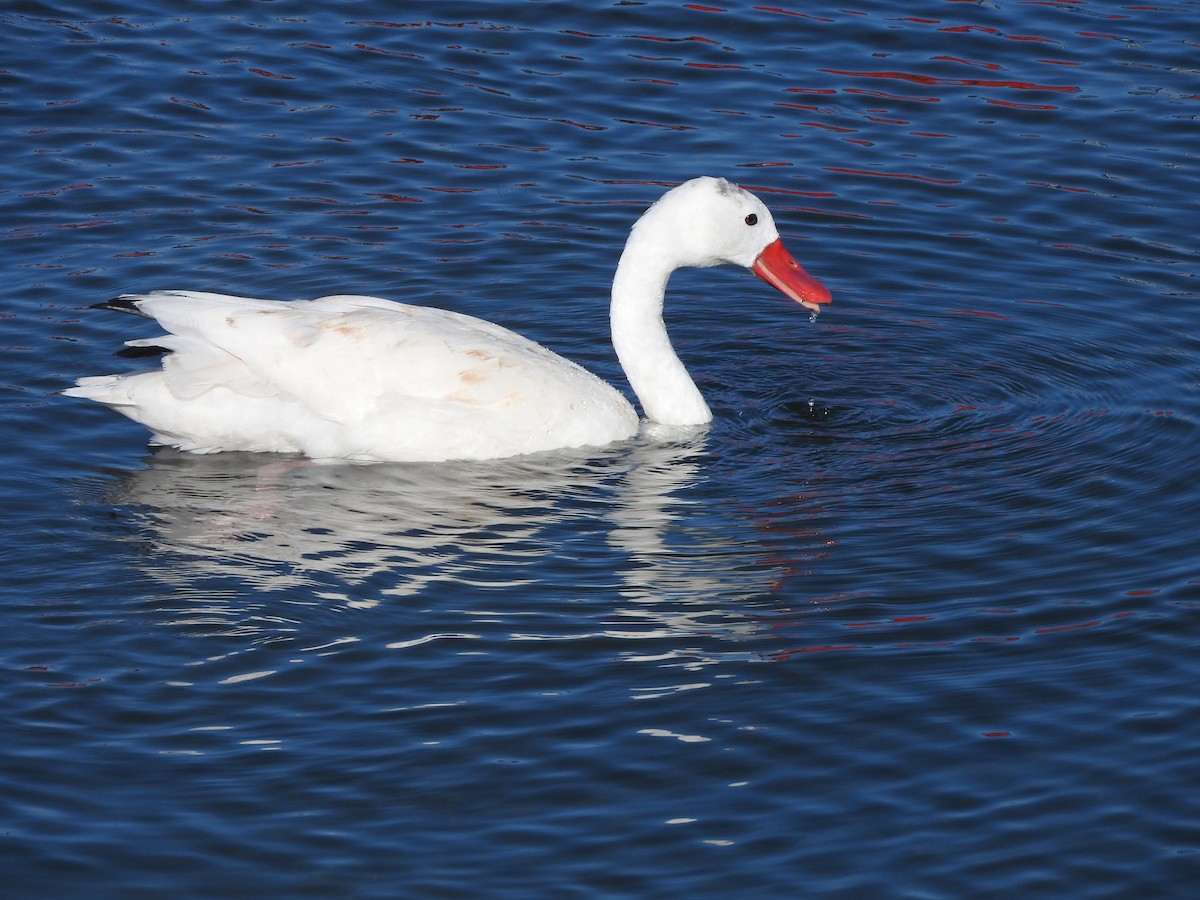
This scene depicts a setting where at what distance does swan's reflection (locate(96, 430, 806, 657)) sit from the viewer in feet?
26.5

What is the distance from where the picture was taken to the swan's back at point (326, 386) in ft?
31.3

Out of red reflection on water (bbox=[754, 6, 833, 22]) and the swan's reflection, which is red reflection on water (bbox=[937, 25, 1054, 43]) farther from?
the swan's reflection

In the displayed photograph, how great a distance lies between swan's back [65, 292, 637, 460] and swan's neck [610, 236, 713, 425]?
0.91m

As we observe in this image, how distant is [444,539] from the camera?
8719 mm

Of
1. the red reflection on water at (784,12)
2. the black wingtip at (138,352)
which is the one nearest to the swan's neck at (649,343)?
the black wingtip at (138,352)

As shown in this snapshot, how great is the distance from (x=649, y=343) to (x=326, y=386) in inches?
79.0

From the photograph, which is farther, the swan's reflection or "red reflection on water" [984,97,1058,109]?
"red reflection on water" [984,97,1058,109]


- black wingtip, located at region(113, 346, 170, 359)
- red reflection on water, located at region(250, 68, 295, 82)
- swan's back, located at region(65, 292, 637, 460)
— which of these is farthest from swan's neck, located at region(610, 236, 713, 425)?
red reflection on water, located at region(250, 68, 295, 82)

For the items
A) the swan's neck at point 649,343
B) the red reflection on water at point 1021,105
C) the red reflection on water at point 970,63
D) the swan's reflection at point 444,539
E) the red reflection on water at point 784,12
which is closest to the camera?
the swan's reflection at point 444,539

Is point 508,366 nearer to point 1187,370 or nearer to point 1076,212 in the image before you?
point 1187,370

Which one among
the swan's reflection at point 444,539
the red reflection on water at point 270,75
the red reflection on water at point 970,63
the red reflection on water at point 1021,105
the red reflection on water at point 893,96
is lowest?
the swan's reflection at point 444,539

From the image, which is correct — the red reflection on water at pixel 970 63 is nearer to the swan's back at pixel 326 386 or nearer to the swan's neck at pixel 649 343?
the swan's neck at pixel 649 343

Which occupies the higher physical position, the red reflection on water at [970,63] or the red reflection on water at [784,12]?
the red reflection on water at [784,12]

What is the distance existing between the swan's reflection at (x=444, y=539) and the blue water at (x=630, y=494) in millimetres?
33
